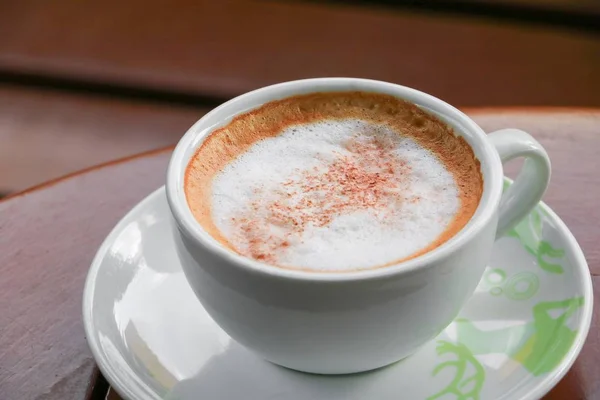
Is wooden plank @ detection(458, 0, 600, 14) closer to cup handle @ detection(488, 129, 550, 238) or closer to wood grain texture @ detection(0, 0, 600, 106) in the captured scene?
wood grain texture @ detection(0, 0, 600, 106)

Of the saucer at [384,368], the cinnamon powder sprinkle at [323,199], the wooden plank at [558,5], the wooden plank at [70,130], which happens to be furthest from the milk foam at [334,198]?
the wooden plank at [558,5]

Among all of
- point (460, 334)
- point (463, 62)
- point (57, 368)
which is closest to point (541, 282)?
point (460, 334)

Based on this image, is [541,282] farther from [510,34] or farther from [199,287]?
[510,34]

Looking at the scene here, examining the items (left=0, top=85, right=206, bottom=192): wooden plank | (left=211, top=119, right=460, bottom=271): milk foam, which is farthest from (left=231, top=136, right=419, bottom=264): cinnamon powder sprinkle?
(left=0, top=85, right=206, bottom=192): wooden plank

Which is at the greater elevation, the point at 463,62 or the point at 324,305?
the point at 324,305

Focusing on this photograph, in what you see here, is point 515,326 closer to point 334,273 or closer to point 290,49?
point 334,273

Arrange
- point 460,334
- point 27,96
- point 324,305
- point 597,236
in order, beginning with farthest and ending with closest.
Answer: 1. point 27,96
2. point 597,236
3. point 460,334
4. point 324,305
